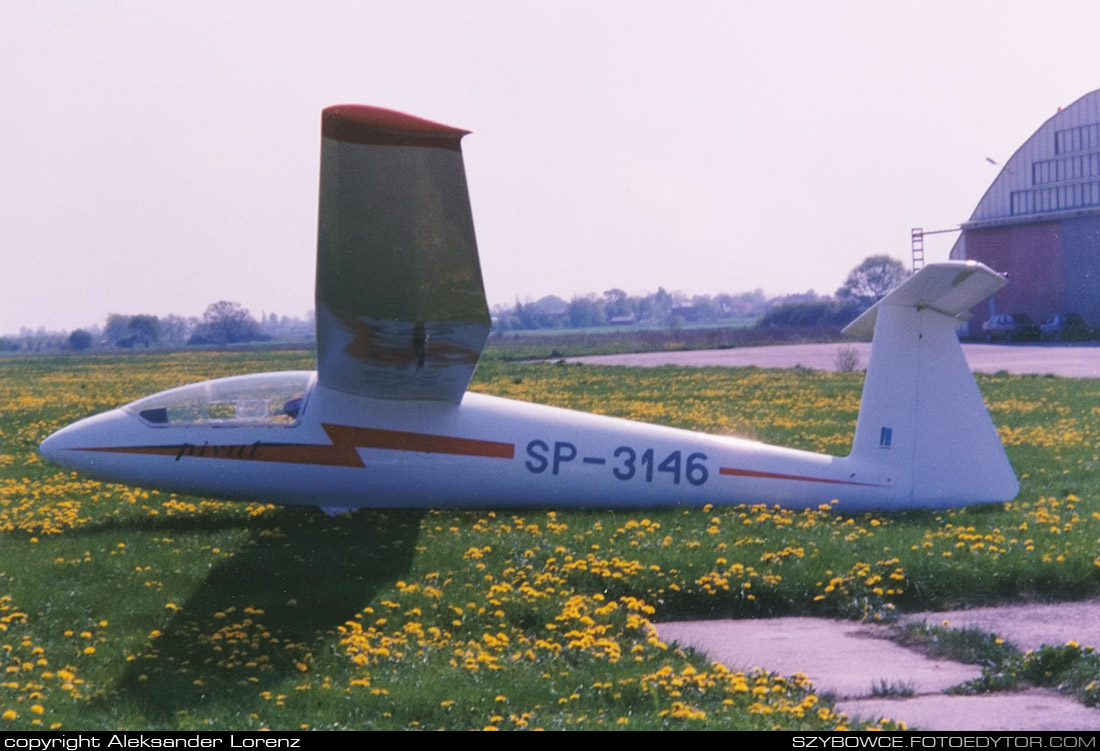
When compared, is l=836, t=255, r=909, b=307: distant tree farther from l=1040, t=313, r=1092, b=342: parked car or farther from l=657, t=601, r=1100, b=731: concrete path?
l=657, t=601, r=1100, b=731: concrete path

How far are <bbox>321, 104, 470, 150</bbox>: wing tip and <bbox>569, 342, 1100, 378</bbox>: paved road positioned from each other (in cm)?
2605

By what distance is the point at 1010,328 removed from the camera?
52.3 meters

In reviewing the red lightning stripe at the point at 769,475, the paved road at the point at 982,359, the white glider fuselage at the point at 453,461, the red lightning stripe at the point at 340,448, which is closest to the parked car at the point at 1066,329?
the paved road at the point at 982,359

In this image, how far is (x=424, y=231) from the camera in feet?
23.5

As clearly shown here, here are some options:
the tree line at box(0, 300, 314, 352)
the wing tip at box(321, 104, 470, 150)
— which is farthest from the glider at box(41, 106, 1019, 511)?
the tree line at box(0, 300, 314, 352)

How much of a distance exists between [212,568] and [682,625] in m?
3.81

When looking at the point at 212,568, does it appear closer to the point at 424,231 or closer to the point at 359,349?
the point at 359,349

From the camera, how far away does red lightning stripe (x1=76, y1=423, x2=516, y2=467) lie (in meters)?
10.3

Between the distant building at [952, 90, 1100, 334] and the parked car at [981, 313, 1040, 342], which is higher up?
the distant building at [952, 90, 1100, 334]

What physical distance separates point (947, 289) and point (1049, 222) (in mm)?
46954

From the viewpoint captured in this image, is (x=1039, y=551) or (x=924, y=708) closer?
(x=924, y=708)

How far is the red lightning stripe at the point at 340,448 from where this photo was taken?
33.8ft

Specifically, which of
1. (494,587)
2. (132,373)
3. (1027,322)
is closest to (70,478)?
(494,587)

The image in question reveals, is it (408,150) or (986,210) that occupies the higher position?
(986,210)
